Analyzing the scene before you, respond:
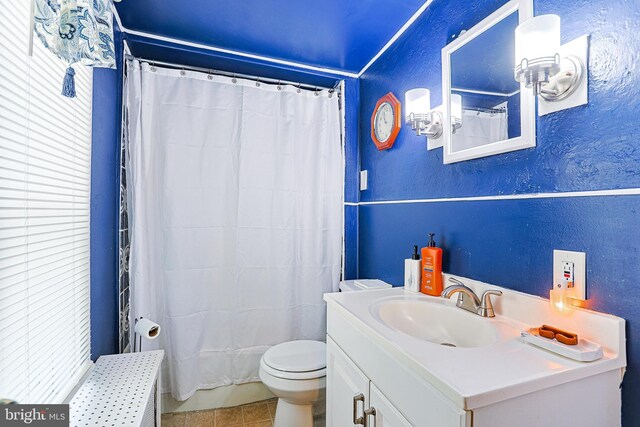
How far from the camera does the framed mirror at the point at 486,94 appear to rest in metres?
0.95

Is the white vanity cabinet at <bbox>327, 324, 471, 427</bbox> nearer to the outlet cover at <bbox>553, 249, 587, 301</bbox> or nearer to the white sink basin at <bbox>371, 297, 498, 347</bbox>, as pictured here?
the white sink basin at <bbox>371, 297, 498, 347</bbox>

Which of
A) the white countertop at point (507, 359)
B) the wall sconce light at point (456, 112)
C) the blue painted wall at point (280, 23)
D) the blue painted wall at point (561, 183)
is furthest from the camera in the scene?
the blue painted wall at point (280, 23)

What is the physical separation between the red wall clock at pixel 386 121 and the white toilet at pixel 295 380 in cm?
125

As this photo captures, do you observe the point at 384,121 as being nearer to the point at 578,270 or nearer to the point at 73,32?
the point at 578,270

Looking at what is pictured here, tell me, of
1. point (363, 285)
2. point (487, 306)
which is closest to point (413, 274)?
point (487, 306)

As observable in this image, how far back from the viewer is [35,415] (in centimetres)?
81

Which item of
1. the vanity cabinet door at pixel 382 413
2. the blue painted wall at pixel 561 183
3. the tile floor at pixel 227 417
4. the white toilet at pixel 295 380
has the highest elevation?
the blue painted wall at pixel 561 183

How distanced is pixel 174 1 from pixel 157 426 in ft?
6.67

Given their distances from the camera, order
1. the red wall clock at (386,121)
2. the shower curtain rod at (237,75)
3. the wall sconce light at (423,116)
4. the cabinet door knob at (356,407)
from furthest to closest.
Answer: the shower curtain rod at (237,75)
the red wall clock at (386,121)
the wall sconce light at (423,116)
the cabinet door knob at (356,407)

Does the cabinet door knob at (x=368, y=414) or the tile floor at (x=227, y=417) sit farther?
the tile floor at (x=227, y=417)

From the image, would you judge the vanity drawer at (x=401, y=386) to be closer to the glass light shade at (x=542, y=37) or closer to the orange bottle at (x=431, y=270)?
the orange bottle at (x=431, y=270)

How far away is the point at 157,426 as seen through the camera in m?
1.36

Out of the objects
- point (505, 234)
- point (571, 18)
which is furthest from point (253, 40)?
point (505, 234)

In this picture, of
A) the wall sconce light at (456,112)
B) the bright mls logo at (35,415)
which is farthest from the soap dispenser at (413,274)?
the bright mls logo at (35,415)
